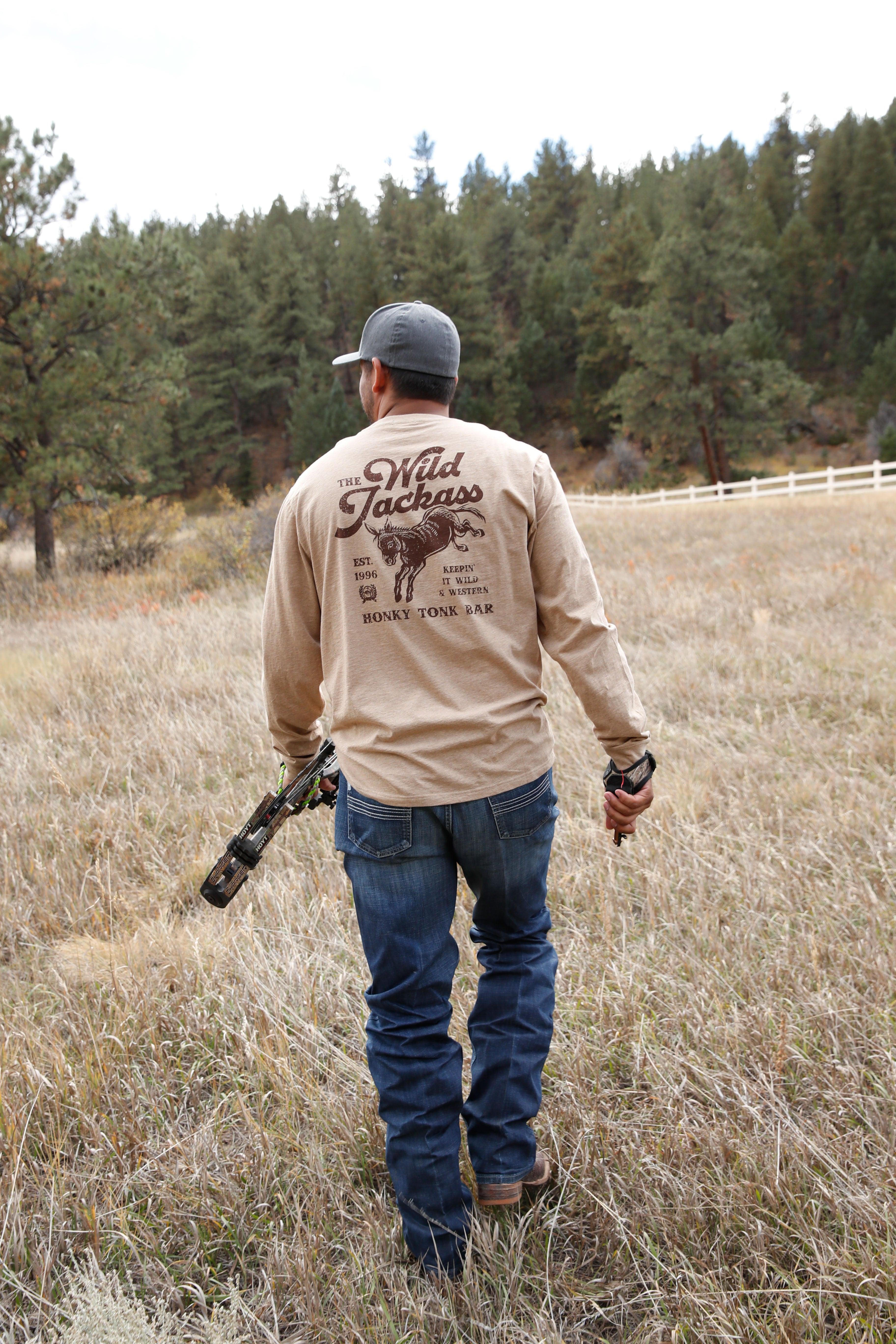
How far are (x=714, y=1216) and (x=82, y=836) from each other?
10.8 feet

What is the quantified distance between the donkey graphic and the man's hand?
2.29 feet

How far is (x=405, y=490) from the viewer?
5.71 feet

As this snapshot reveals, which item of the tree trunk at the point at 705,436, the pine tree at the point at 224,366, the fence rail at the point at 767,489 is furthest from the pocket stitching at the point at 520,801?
the pine tree at the point at 224,366

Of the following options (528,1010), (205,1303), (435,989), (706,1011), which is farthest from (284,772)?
(706,1011)

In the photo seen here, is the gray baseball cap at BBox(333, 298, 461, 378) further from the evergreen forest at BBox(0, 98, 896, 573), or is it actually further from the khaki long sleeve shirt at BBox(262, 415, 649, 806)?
the evergreen forest at BBox(0, 98, 896, 573)

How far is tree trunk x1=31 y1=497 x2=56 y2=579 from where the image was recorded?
1434 cm

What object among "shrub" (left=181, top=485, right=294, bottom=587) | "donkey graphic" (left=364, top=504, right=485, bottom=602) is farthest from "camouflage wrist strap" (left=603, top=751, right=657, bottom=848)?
"shrub" (left=181, top=485, right=294, bottom=587)

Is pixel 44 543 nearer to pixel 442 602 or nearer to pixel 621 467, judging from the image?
pixel 442 602

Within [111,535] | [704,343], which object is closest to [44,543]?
[111,535]

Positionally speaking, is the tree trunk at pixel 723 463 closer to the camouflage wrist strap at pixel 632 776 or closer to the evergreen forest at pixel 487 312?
the evergreen forest at pixel 487 312

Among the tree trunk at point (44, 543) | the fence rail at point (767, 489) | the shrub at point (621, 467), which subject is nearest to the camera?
the tree trunk at point (44, 543)

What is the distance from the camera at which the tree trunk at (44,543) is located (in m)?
14.3

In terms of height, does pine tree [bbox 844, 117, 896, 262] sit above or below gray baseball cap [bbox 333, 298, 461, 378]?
above

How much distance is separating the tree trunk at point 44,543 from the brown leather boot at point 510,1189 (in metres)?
14.3
